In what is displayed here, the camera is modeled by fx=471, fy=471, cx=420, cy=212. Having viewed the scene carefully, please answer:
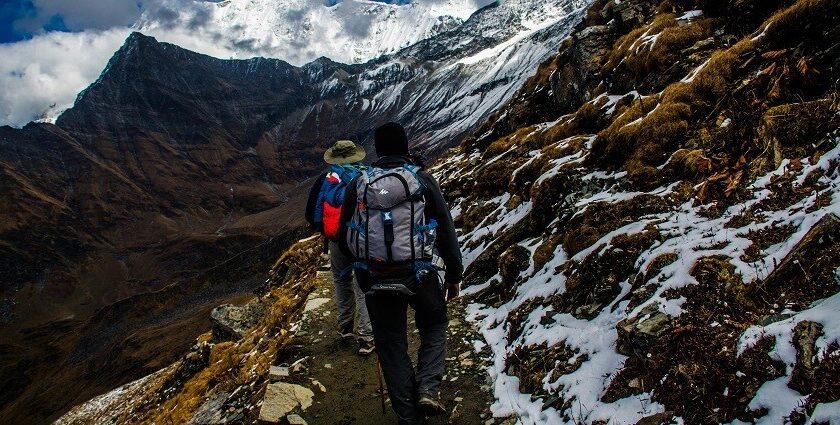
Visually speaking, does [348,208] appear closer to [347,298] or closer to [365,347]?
[347,298]

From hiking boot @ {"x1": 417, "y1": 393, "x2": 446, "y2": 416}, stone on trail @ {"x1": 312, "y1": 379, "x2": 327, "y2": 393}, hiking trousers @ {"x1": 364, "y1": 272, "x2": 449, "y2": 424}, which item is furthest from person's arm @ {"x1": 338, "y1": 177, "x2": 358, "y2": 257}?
stone on trail @ {"x1": 312, "y1": 379, "x2": 327, "y2": 393}

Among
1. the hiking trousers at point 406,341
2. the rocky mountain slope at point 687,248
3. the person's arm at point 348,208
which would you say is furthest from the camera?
the person's arm at point 348,208

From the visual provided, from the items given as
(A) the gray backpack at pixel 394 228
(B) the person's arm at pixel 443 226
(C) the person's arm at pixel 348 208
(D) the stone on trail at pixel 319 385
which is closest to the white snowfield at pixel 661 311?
(B) the person's arm at pixel 443 226

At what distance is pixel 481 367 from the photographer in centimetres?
823

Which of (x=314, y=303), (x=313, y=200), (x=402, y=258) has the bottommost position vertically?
(x=314, y=303)

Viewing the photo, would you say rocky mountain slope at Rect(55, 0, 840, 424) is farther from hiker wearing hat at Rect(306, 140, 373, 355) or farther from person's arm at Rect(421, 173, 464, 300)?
person's arm at Rect(421, 173, 464, 300)

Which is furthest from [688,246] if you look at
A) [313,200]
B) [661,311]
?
[313,200]

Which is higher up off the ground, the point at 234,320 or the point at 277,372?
the point at 277,372

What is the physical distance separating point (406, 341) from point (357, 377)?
9.97 feet

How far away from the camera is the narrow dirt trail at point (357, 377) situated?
7121 mm

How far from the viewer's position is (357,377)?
841cm

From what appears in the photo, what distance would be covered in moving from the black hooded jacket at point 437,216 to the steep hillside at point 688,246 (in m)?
2.27

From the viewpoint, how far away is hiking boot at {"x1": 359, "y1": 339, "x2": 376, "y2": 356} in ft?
30.0

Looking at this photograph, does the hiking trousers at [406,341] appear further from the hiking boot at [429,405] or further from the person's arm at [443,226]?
the person's arm at [443,226]
